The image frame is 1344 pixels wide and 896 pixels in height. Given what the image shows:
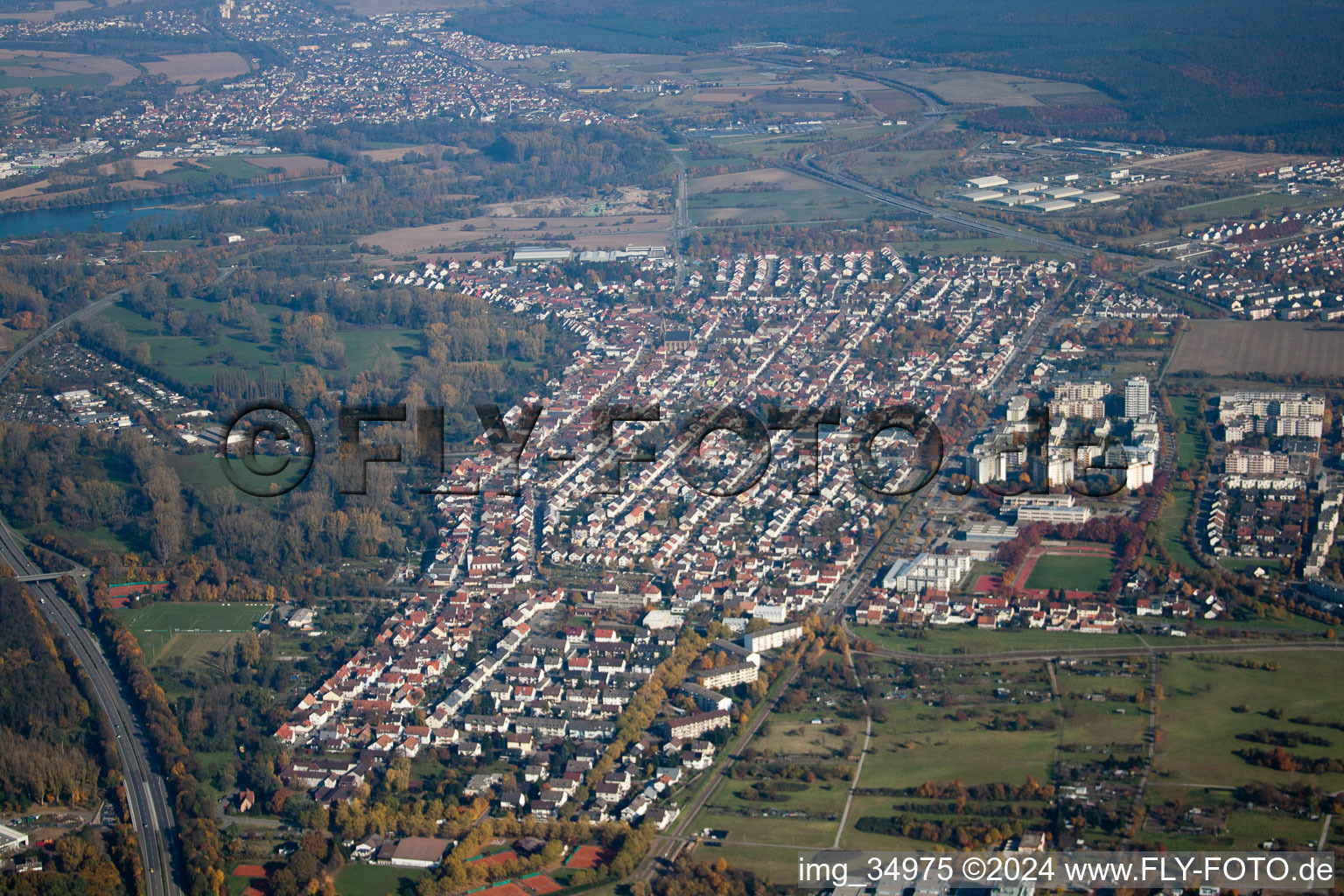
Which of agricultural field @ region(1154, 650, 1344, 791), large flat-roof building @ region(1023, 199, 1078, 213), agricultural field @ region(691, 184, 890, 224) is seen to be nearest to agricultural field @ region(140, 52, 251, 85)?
agricultural field @ region(691, 184, 890, 224)

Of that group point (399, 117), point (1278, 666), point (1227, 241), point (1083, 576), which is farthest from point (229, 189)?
point (1278, 666)

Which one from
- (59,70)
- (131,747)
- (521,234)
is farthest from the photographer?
(59,70)

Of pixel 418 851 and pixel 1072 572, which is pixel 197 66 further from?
pixel 418 851

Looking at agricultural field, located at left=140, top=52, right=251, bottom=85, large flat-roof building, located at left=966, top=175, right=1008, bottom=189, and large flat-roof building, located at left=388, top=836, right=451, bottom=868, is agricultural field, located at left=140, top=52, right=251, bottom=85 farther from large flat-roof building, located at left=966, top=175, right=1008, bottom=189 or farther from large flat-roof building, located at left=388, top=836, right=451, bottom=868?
large flat-roof building, located at left=388, top=836, right=451, bottom=868

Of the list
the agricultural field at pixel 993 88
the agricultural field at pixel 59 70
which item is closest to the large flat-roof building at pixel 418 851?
the agricultural field at pixel 993 88

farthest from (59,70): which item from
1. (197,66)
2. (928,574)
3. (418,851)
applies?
(418,851)

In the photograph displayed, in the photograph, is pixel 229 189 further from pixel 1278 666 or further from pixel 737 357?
pixel 1278 666
